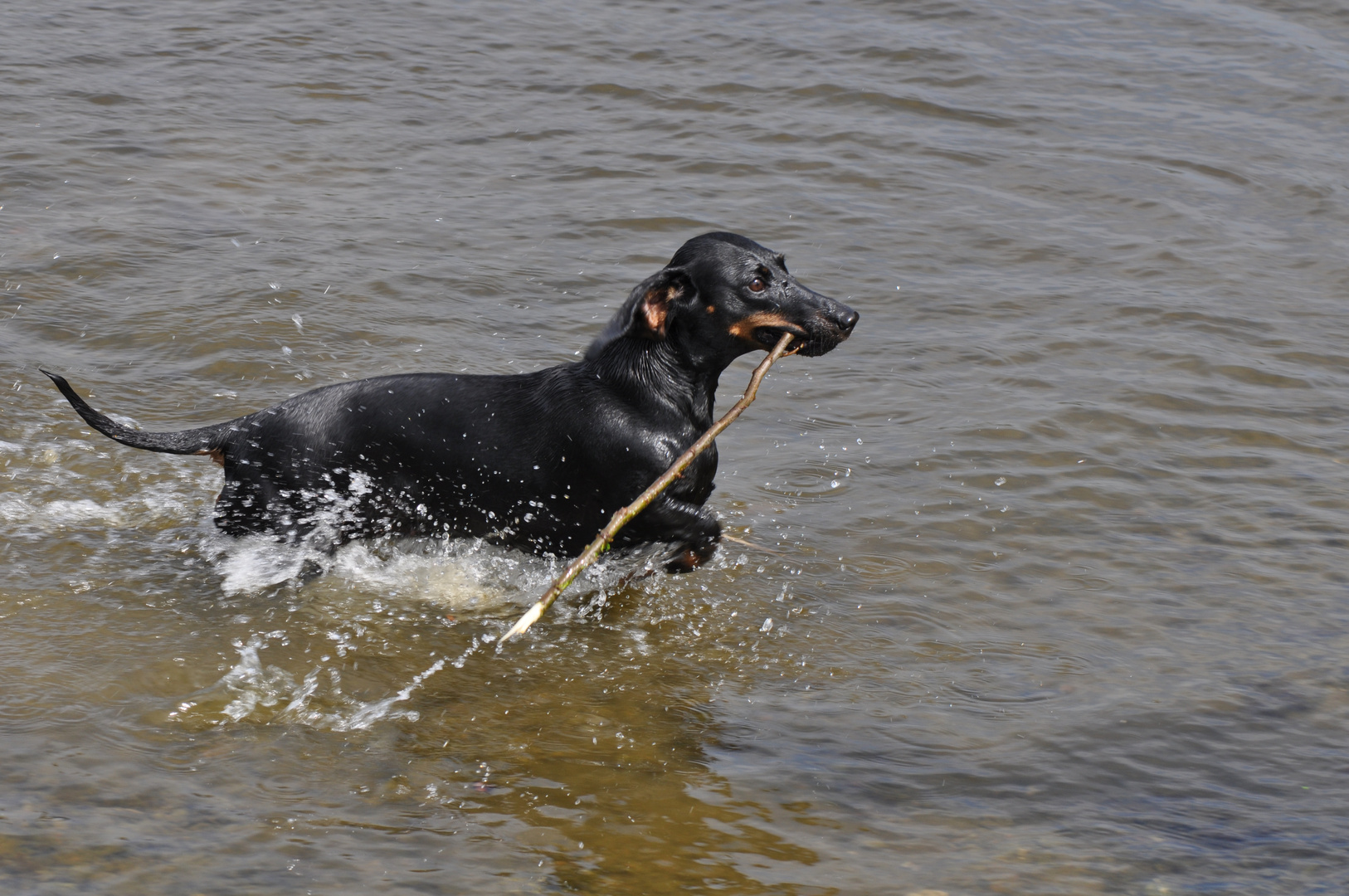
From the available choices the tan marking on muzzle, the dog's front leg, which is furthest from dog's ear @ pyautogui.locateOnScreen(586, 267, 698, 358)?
the dog's front leg

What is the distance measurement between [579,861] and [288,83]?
9.09 meters

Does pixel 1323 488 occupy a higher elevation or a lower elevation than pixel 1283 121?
lower

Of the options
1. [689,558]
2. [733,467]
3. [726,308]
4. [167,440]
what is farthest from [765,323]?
[167,440]

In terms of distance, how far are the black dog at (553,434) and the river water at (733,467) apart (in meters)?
0.42

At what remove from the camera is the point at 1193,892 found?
12.8 feet

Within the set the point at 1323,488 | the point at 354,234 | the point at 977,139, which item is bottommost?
the point at 1323,488

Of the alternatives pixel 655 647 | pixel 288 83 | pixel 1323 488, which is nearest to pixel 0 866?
pixel 655 647

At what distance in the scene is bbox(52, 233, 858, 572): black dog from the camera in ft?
16.8

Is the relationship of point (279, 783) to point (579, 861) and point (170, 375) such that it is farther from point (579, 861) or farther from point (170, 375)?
point (170, 375)

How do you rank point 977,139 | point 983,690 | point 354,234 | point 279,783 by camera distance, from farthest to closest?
point 977,139, point 354,234, point 983,690, point 279,783

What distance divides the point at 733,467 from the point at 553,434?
1.64m

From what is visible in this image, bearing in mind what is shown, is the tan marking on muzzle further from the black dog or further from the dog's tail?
the dog's tail

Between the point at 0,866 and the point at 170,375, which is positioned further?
the point at 170,375

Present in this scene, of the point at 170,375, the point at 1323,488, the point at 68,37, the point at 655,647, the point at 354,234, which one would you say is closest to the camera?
the point at 655,647
